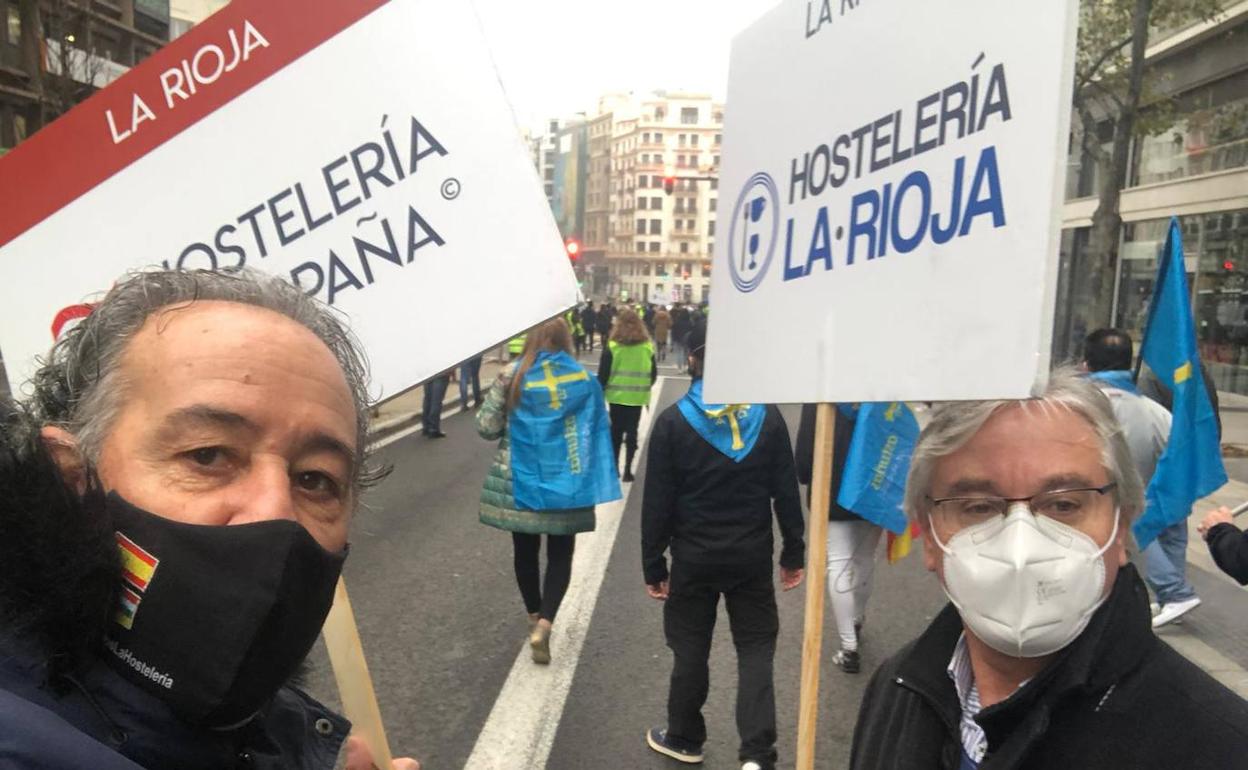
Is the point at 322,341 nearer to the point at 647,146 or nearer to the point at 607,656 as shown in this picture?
the point at 607,656

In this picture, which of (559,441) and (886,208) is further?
(559,441)

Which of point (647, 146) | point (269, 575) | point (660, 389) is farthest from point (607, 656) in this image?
point (647, 146)

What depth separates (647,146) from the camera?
124 meters

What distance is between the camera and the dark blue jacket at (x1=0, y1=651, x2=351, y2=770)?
0.86 meters

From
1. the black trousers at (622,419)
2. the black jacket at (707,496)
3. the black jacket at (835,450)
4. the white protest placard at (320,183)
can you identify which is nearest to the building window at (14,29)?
the black trousers at (622,419)

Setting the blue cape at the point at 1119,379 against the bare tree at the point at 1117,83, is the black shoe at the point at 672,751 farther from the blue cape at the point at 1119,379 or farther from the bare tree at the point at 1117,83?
the bare tree at the point at 1117,83

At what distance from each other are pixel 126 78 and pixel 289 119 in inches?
14.2

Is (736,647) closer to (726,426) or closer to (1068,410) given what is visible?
(726,426)

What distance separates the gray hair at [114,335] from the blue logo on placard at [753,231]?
1109 mm

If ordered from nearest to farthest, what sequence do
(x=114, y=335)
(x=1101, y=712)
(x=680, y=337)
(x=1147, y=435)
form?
(x=114, y=335) → (x=1101, y=712) → (x=1147, y=435) → (x=680, y=337)

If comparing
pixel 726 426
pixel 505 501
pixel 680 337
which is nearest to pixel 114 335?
pixel 726 426

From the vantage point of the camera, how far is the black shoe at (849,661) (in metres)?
4.97

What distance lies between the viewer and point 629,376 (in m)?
9.66

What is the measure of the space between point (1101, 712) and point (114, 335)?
1.56 meters
